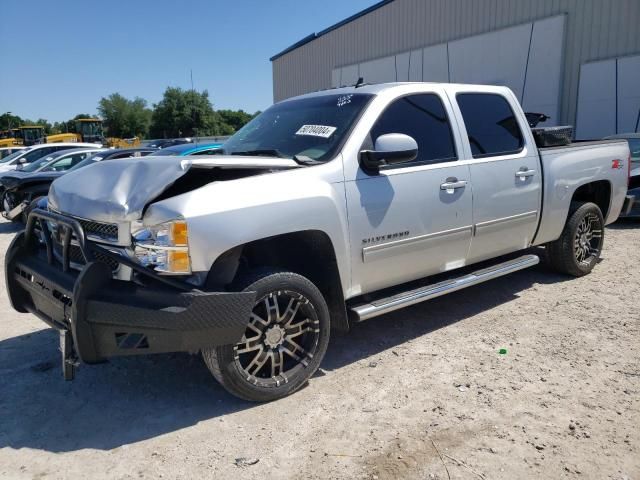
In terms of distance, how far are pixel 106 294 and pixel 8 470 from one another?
1005mm

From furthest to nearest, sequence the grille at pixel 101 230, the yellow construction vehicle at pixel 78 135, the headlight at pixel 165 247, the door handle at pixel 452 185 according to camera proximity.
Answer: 1. the yellow construction vehicle at pixel 78 135
2. the door handle at pixel 452 185
3. the grille at pixel 101 230
4. the headlight at pixel 165 247

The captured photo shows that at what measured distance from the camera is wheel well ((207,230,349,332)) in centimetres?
331

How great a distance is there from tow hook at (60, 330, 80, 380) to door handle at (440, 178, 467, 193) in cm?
276

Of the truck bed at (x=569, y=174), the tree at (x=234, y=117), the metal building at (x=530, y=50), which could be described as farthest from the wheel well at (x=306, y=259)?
the tree at (x=234, y=117)

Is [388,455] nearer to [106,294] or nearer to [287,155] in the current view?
[106,294]

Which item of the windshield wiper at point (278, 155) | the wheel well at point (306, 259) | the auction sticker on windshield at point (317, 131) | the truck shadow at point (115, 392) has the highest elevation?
the auction sticker on windshield at point (317, 131)

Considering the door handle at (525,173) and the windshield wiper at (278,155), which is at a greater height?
the windshield wiper at (278,155)

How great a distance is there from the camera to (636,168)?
28.7 ft

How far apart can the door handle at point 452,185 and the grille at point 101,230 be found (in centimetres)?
238

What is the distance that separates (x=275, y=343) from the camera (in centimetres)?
321

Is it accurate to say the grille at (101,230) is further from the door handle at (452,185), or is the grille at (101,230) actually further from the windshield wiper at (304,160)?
the door handle at (452,185)

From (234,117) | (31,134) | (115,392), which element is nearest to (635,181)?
(115,392)

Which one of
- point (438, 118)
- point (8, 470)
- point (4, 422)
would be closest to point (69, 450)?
point (8, 470)

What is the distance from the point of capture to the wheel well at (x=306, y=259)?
10.9ft
